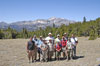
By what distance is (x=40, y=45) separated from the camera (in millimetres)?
12781

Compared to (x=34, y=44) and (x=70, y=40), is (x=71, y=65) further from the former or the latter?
(x=34, y=44)

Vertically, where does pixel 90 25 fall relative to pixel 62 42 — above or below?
above

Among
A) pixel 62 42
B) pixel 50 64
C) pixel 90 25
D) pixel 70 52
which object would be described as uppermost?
pixel 90 25

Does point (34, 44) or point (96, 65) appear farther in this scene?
point (34, 44)

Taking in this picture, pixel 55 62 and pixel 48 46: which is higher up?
pixel 48 46

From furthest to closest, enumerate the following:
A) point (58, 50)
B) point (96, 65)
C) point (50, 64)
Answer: point (58, 50)
point (50, 64)
point (96, 65)

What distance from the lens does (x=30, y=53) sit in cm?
1274

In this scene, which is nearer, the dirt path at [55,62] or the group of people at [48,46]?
the dirt path at [55,62]

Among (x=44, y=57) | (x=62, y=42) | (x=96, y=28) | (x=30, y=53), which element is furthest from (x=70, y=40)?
(x=96, y=28)

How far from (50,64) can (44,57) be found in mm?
1110

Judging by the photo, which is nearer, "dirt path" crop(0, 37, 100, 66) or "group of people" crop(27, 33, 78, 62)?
"dirt path" crop(0, 37, 100, 66)

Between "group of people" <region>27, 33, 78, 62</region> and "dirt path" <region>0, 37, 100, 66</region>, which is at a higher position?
"group of people" <region>27, 33, 78, 62</region>

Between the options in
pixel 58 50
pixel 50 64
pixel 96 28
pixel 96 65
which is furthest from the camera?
pixel 96 28

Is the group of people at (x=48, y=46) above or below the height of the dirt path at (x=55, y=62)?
above
